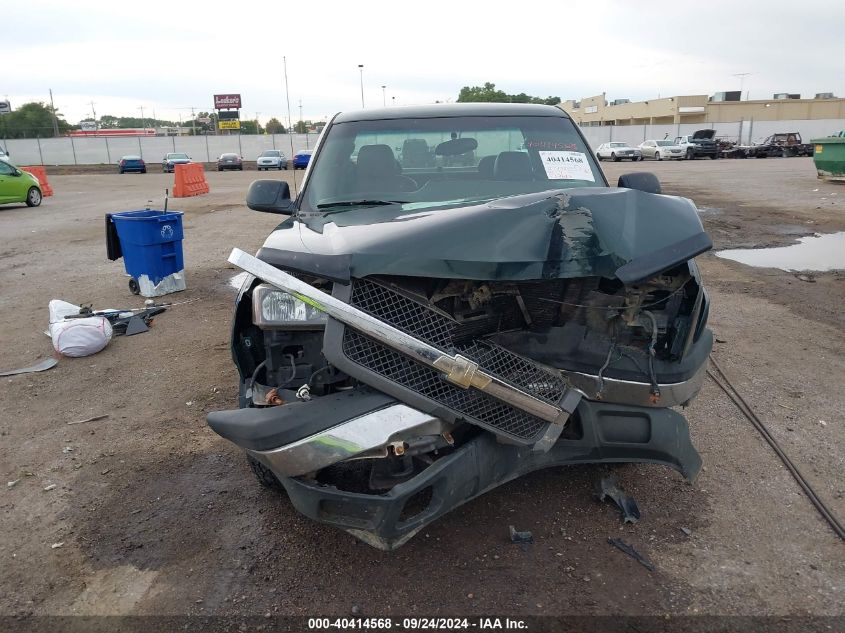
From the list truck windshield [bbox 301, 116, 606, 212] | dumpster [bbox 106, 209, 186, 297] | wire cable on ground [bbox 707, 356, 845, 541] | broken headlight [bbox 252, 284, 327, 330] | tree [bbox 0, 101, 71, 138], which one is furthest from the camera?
tree [bbox 0, 101, 71, 138]

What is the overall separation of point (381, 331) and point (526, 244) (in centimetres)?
64

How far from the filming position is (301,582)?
8.68 ft

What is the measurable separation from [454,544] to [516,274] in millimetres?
1356

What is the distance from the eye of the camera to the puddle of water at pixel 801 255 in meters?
8.69

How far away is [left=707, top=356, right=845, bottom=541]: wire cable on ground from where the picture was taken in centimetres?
301

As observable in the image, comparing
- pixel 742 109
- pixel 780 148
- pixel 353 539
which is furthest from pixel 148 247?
pixel 742 109

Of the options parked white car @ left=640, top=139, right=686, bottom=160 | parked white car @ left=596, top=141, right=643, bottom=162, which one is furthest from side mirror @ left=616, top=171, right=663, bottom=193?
parked white car @ left=640, top=139, right=686, bottom=160

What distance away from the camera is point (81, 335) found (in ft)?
17.8

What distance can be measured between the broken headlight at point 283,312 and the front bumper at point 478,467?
512 mm

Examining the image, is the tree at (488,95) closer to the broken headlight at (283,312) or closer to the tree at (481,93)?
the tree at (481,93)

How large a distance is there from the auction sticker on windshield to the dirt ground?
1.75 m

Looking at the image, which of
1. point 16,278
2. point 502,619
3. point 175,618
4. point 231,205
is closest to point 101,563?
point 175,618

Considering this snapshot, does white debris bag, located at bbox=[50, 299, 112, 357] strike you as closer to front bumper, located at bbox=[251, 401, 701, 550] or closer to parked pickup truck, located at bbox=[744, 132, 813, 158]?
front bumper, located at bbox=[251, 401, 701, 550]

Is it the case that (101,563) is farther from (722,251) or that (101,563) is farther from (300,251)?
(722,251)
